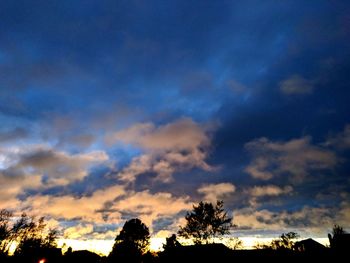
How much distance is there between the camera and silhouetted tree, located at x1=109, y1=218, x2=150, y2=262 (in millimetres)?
84500

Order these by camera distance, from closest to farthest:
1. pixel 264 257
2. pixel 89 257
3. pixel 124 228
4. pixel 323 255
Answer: pixel 323 255
pixel 264 257
pixel 89 257
pixel 124 228

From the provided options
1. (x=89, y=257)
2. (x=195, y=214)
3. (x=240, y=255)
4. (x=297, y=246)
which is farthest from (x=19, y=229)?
(x=297, y=246)

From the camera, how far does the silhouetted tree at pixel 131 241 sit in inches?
3327

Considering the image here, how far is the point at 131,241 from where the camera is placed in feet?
295

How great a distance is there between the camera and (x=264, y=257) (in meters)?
48.9

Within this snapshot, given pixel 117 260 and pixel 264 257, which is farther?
pixel 117 260

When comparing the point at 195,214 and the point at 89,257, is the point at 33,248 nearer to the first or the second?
the point at 89,257

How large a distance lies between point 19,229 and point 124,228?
1156 inches

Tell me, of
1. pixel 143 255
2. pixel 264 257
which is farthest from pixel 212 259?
pixel 143 255

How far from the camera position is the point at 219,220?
67.8 meters

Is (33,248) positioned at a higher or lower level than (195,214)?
lower

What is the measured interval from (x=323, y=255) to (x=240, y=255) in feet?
42.1

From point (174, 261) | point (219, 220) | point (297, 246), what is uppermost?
point (219, 220)

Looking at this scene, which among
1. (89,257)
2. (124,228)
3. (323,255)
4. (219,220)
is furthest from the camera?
(124,228)
